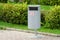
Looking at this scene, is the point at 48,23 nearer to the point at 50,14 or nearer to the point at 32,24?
the point at 50,14

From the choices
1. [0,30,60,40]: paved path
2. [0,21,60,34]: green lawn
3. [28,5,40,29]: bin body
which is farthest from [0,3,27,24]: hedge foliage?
[28,5,40,29]: bin body

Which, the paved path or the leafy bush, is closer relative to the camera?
the paved path

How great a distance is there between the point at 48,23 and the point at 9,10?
316 cm

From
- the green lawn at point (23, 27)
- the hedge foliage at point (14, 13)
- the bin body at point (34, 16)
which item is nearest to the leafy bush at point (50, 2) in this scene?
the hedge foliage at point (14, 13)

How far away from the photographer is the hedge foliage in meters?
16.1

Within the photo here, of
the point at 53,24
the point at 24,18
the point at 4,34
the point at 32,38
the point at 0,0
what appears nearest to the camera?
the point at 32,38

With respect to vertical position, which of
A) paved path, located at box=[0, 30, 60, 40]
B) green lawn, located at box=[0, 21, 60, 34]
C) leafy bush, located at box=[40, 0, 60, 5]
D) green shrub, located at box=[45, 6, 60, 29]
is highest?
leafy bush, located at box=[40, 0, 60, 5]

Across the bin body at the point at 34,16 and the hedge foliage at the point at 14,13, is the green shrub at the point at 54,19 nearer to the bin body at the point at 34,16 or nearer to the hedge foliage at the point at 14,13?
the hedge foliage at the point at 14,13

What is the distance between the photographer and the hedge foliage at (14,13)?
16141 millimetres

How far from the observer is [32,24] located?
40.7ft

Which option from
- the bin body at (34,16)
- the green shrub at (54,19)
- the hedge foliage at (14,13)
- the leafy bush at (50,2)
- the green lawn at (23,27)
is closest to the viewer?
the bin body at (34,16)

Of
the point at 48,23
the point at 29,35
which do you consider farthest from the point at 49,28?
the point at 29,35

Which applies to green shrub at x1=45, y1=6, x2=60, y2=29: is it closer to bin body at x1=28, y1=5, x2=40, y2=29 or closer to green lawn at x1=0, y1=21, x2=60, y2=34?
green lawn at x1=0, y1=21, x2=60, y2=34

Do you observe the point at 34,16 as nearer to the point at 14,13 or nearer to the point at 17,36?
the point at 17,36
